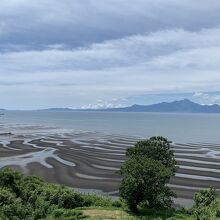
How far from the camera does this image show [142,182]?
5247cm

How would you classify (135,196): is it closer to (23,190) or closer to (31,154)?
(23,190)

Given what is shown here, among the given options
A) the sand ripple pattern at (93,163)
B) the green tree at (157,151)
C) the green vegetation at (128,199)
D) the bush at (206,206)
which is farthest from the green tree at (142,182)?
the sand ripple pattern at (93,163)

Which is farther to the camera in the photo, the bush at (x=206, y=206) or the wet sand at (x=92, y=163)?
the wet sand at (x=92, y=163)

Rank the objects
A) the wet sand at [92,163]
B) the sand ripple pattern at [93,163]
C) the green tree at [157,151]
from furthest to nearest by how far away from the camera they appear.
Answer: the sand ripple pattern at [93,163] → the wet sand at [92,163] → the green tree at [157,151]

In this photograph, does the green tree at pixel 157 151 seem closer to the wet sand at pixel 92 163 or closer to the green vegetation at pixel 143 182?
the green vegetation at pixel 143 182

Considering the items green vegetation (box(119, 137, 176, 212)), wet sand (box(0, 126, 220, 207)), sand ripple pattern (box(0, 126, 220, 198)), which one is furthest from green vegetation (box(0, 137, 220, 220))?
sand ripple pattern (box(0, 126, 220, 198))

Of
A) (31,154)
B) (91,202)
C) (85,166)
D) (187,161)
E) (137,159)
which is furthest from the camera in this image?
(31,154)

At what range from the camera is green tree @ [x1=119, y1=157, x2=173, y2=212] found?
2080 inches

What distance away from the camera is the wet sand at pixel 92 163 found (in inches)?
3243

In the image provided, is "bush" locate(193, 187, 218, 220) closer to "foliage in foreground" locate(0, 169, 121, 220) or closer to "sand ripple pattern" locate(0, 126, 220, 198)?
"foliage in foreground" locate(0, 169, 121, 220)

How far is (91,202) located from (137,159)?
10.8 meters

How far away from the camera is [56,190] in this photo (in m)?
59.1

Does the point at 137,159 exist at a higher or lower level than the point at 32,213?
higher

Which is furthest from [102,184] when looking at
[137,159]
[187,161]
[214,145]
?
[214,145]
